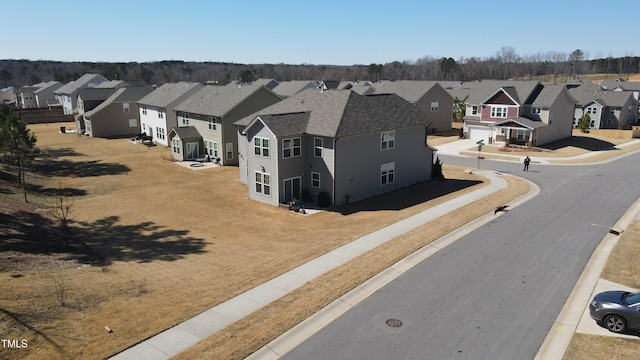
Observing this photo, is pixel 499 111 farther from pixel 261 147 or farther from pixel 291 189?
pixel 261 147

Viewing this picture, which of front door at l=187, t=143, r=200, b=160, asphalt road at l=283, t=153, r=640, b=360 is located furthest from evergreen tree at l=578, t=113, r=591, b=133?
front door at l=187, t=143, r=200, b=160

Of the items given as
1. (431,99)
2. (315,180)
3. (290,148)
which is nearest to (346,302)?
(315,180)

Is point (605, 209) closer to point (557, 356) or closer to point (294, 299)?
point (557, 356)

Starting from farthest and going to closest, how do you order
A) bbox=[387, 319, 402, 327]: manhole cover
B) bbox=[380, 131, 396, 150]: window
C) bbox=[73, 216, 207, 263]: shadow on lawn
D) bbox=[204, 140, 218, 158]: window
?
bbox=[204, 140, 218, 158]: window
bbox=[380, 131, 396, 150]: window
bbox=[73, 216, 207, 263]: shadow on lawn
bbox=[387, 319, 402, 327]: manhole cover

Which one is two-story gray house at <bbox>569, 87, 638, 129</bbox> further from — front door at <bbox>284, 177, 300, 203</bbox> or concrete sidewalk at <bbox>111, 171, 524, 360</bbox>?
front door at <bbox>284, 177, 300, 203</bbox>

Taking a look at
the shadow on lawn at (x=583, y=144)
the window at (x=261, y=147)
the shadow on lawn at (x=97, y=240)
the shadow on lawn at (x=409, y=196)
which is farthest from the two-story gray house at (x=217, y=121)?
the shadow on lawn at (x=583, y=144)
